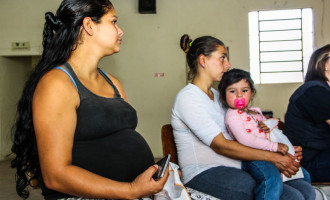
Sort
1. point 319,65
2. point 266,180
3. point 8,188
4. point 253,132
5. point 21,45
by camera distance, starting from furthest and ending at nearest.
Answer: point 21,45
point 8,188
point 319,65
point 253,132
point 266,180

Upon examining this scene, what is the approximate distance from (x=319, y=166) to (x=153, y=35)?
4987 mm

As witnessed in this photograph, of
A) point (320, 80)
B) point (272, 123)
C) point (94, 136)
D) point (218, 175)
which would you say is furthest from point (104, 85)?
point (320, 80)

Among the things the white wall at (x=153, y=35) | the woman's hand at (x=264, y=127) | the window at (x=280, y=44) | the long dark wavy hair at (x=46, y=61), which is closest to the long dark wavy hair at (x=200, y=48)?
the woman's hand at (x=264, y=127)

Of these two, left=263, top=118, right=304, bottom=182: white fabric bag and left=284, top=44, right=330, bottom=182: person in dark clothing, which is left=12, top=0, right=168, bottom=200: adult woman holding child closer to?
left=263, top=118, right=304, bottom=182: white fabric bag

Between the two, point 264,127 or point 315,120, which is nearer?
point 264,127

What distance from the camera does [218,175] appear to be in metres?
1.61

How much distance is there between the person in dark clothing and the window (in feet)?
14.1

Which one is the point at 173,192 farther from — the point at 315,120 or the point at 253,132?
the point at 315,120

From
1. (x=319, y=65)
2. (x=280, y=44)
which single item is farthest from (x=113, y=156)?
(x=280, y=44)

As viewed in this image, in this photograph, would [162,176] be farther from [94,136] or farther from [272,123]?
[272,123]

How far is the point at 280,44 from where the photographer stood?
6.32 m

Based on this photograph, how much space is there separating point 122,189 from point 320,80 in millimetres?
1656

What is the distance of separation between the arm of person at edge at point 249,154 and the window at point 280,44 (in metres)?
4.83

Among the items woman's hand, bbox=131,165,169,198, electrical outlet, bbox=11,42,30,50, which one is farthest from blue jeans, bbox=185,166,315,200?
electrical outlet, bbox=11,42,30,50
